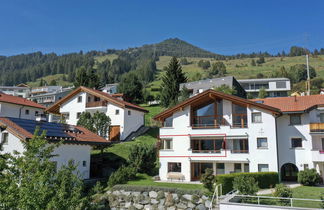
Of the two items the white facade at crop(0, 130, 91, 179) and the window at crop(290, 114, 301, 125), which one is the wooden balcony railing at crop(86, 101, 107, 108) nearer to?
the white facade at crop(0, 130, 91, 179)

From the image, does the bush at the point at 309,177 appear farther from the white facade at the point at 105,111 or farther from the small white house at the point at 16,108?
the small white house at the point at 16,108

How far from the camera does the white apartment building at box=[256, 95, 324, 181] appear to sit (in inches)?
1179

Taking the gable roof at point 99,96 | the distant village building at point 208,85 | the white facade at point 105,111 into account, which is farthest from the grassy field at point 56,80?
the white facade at point 105,111

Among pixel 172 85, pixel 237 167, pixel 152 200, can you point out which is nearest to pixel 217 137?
pixel 237 167

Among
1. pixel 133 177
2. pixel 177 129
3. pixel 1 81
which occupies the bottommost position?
pixel 133 177

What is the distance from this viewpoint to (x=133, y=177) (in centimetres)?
3062

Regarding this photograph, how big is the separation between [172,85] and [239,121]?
3878 centimetres

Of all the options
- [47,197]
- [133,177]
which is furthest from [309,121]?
[47,197]

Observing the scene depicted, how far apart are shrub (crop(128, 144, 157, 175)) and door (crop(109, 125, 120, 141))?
1281cm

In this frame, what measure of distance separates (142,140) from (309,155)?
24.3m

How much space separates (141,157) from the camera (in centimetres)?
3216

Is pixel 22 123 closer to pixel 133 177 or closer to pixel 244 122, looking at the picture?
pixel 133 177

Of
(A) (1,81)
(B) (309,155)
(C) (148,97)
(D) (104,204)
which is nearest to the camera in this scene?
(D) (104,204)

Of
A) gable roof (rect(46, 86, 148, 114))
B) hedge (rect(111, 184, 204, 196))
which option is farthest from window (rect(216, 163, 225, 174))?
gable roof (rect(46, 86, 148, 114))
